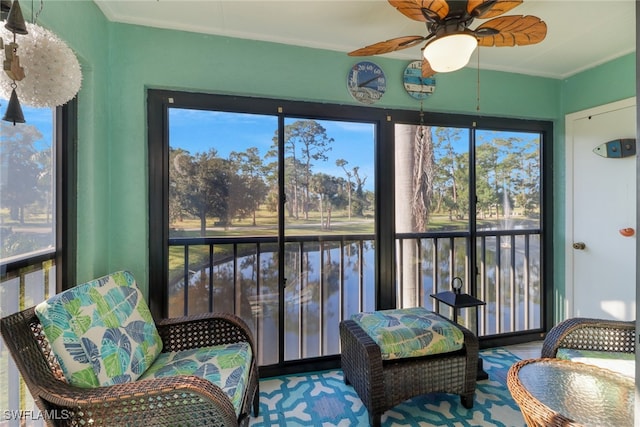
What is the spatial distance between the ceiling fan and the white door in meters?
1.64

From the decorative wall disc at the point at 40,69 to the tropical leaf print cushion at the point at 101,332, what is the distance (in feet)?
2.69

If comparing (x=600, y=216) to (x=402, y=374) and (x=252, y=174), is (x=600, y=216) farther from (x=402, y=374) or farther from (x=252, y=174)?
(x=252, y=174)

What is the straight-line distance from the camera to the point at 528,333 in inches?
113

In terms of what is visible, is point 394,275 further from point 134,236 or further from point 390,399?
point 134,236

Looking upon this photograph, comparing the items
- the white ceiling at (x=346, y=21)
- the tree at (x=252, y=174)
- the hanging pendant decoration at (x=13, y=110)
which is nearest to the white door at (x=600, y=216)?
the white ceiling at (x=346, y=21)

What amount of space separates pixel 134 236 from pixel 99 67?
111cm

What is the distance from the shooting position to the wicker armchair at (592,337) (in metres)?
1.75

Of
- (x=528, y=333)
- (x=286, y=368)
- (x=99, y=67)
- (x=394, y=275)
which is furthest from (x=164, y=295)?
(x=528, y=333)

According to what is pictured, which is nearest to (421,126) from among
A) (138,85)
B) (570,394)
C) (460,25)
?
(460,25)

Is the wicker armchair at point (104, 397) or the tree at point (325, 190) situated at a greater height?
the tree at point (325, 190)

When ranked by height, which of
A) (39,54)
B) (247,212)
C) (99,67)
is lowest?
(247,212)

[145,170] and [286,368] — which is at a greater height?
[145,170]

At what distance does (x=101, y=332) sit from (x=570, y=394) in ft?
6.88

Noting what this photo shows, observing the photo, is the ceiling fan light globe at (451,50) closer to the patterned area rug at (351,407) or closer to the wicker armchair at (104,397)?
the wicker armchair at (104,397)
